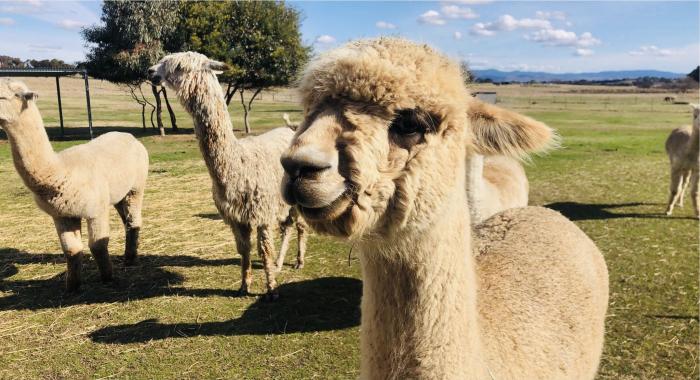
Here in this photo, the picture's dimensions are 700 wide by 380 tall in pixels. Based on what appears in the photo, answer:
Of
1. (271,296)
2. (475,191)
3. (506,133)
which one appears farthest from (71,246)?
(506,133)

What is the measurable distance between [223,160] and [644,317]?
184 inches

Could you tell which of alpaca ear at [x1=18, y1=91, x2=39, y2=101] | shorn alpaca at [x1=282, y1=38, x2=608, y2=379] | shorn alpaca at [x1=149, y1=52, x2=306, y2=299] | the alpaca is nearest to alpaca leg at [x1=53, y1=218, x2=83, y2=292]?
the alpaca

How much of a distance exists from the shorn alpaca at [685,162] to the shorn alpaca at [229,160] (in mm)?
7692

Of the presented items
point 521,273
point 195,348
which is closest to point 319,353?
point 195,348

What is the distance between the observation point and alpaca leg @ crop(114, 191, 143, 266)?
6.54m

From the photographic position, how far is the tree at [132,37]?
75.6ft

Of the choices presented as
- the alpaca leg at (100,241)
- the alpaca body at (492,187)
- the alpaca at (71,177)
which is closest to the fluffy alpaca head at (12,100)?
the alpaca at (71,177)

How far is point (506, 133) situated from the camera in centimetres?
189

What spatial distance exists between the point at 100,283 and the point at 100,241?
2.00ft

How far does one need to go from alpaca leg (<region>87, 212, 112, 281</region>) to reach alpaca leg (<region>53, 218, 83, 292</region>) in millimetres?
152

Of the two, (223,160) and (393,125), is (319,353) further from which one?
(393,125)

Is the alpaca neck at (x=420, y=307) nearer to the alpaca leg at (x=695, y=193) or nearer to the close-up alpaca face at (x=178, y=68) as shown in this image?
the close-up alpaca face at (x=178, y=68)

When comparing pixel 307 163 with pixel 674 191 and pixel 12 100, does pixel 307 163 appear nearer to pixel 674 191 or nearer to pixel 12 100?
pixel 12 100

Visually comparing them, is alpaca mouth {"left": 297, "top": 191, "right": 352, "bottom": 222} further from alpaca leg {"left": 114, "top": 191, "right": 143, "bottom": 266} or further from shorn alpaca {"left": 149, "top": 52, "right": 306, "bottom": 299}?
alpaca leg {"left": 114, "top": 191, "right": 143, "bottom": 266}
